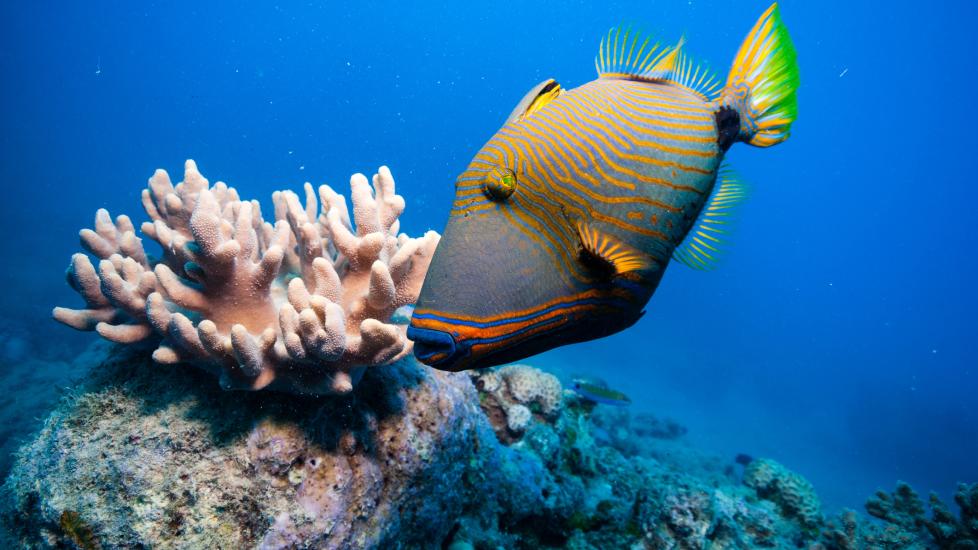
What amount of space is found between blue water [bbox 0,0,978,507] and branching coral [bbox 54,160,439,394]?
53.7 ft

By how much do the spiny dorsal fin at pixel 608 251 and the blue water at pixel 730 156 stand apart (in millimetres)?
19007

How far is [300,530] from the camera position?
2.04 m

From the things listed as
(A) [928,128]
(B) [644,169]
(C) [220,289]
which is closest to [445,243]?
(B) [644,169]

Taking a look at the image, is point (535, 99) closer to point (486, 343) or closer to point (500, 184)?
point (500, 184)

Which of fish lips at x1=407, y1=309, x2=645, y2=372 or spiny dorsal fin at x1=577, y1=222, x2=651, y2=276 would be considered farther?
spiny dorsal fin at x1=577, y1=222, x2=651, y2=276

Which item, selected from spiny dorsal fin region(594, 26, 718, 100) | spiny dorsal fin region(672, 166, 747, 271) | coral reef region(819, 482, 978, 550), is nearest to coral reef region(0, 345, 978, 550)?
spiny dorsal fin region(672, 166, 747, 271)

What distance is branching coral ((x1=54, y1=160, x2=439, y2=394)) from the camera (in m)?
1.99

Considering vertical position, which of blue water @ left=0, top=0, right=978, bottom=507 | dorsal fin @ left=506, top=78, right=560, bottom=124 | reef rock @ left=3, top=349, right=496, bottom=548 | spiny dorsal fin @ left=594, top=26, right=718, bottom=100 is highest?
blue water @ left=0, top=0, right=978, bottom=507

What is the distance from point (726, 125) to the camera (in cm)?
145

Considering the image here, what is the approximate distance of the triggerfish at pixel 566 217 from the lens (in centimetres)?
99

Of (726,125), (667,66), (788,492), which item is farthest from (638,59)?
(788,492)

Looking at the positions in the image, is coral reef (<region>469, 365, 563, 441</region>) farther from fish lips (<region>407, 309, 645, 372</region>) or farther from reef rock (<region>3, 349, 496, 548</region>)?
fish lips (<region>407, 309, 645, 372</region>)

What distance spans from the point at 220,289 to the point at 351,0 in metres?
144

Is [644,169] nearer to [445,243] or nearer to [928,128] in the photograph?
[445,243]
